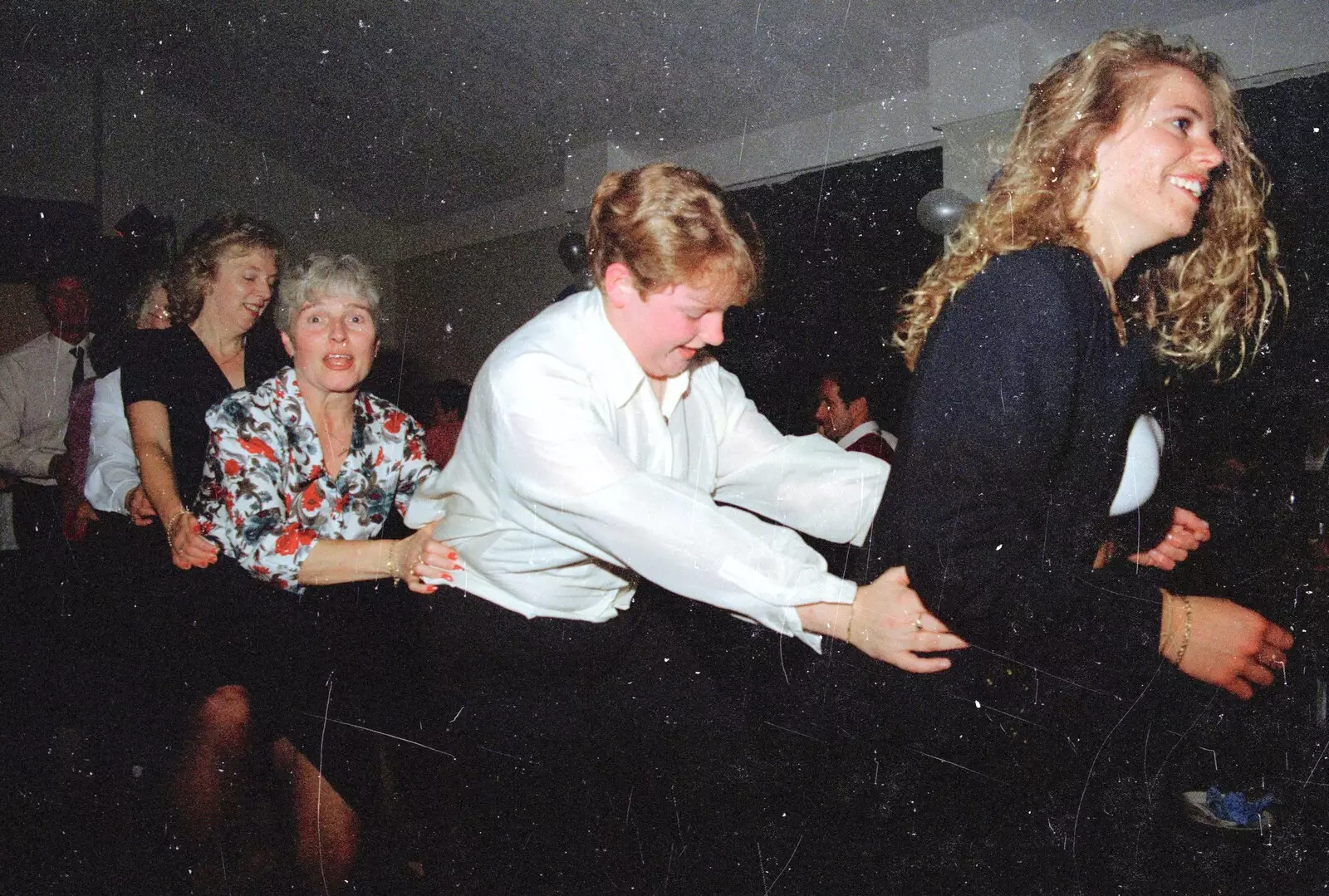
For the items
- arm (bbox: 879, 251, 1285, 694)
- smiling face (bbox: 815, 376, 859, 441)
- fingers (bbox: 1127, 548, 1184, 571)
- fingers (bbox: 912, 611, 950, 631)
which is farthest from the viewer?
smiling face (bbox: 815, 376, 859, 441)

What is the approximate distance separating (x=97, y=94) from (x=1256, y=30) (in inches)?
58.5

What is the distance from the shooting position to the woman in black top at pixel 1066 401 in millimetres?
760

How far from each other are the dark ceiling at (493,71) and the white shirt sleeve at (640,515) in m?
0.31

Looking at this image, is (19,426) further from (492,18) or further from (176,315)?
(492,18)

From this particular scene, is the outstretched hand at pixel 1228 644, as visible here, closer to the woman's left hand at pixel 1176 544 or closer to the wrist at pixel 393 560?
the woman's left hand at pixel 1176 544

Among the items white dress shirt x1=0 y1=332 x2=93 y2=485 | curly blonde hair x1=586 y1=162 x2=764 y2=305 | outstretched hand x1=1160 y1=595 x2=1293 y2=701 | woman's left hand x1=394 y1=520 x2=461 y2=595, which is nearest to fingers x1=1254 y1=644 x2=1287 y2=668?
outstretched hand x1=1160 y1=595 x2=1293 y2=701

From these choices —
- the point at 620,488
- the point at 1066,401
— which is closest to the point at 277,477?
the point at 620,488

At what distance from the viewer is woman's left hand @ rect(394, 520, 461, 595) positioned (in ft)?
3.43

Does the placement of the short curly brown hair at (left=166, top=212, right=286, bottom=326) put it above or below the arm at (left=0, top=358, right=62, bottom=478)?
above

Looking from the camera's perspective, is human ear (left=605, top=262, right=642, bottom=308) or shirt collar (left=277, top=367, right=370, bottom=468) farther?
shirt collar (left=277, top=367, right=370, bottom=468)

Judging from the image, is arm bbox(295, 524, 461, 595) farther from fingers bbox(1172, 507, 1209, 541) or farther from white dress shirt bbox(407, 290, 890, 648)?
fingers bbox(1172, 507, 1209, 541)

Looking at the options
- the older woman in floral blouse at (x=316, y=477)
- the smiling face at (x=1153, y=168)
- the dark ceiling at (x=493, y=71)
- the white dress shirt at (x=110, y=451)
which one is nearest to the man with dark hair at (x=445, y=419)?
the older woman in floral blouse at (x=316, y=477)

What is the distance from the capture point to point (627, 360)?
0.93 meters

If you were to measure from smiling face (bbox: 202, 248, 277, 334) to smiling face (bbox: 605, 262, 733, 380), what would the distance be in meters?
0.51
